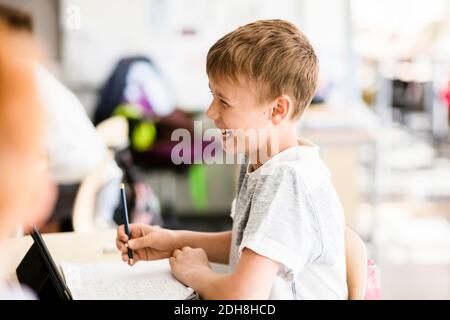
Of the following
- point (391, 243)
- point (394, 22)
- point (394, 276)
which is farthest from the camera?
point (394, 22)

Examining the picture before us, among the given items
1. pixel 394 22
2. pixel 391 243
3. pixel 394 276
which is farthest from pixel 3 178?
pixel 394 22

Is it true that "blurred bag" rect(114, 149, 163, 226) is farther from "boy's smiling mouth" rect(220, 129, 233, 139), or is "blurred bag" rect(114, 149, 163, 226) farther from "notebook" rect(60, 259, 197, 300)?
"boy's smiling mouth" rect(220, 129, 233, 139)

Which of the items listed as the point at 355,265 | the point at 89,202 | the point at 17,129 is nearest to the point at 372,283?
the point at 355,265

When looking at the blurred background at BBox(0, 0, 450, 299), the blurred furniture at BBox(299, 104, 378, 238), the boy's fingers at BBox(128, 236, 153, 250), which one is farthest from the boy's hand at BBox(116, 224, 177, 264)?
the blurred background at BBox(0, 0, 450, 299)

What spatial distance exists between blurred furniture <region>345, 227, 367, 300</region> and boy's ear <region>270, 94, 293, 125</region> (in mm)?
218

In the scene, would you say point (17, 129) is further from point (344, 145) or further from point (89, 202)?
point (344, 145)

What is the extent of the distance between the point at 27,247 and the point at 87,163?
906 millimetres

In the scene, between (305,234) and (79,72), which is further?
(79,72)

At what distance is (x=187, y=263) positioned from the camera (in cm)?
102

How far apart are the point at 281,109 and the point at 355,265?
0.28 meters

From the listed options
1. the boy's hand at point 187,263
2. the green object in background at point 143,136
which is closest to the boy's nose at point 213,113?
the boy's hand at point 187,263

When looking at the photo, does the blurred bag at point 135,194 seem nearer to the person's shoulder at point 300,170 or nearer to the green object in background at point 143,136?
the green object in background at point 143,136
